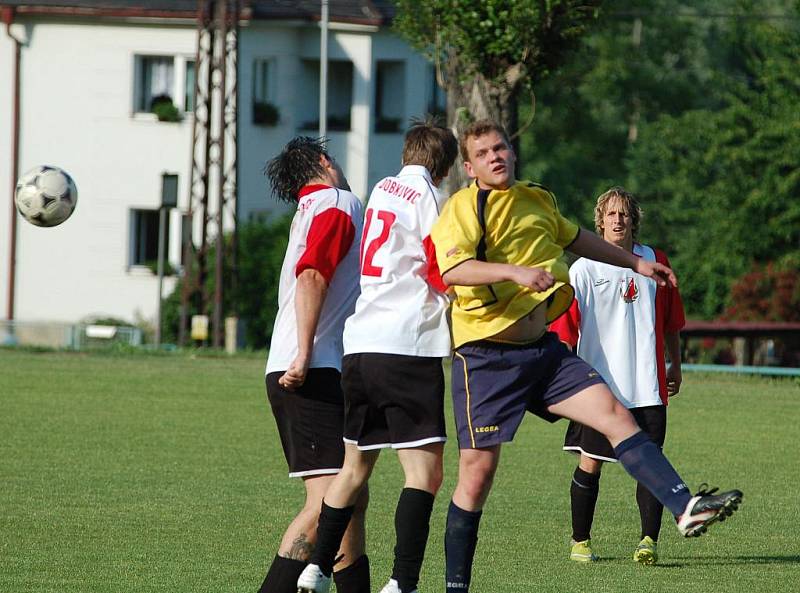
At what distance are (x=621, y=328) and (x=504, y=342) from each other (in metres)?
2.12

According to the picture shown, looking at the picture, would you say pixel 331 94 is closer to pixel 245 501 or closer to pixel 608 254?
pixel 245 501

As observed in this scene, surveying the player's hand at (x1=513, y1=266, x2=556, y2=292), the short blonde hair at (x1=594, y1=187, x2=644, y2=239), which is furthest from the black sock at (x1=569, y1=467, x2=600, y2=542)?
the player's hand at (x1=513, y1=266, x2=556, y2=292)

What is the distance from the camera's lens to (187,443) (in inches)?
508

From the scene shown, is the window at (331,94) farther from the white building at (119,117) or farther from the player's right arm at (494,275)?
the player's right arm at (494,275)

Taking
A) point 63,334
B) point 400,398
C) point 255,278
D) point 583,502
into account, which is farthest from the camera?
point 63,334

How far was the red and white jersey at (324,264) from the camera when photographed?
20.9 ft

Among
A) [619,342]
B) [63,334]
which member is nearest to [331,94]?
[63,334]

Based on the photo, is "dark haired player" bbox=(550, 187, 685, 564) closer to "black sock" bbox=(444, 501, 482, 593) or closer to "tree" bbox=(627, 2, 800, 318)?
"black sock" bbox=(444, 501, 482, 593)

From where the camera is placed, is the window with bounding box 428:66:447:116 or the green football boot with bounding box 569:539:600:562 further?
the window with bounding box 428:66:447:116

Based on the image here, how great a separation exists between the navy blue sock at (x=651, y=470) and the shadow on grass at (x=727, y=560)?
2.05m

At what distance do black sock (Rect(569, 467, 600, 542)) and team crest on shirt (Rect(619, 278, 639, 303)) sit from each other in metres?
0.97

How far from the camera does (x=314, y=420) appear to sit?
6.45 metres

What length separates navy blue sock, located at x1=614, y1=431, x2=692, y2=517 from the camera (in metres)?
6.08

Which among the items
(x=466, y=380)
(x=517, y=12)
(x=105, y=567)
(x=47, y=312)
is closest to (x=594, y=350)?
(x=466, y=380)
